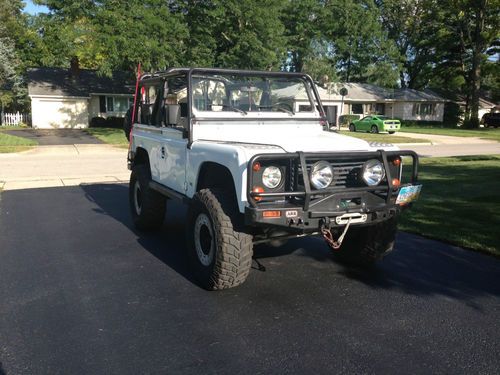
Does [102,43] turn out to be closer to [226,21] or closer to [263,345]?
[226,21]

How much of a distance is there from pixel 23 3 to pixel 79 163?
50824mm

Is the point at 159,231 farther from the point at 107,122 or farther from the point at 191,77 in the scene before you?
the point at 107,122

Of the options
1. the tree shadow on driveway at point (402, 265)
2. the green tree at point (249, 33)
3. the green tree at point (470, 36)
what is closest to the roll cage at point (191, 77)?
the tree shadow on driveway at point (402, 265)

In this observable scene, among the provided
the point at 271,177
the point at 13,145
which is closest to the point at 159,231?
the point at 271,177

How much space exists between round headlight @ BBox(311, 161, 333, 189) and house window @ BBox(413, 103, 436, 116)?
2003 inches

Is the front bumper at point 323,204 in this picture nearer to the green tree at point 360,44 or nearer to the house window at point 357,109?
the green tree at point 360,44

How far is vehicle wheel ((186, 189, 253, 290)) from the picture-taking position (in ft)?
13.6

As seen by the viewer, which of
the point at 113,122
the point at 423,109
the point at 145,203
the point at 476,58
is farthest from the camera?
the point at 423,109

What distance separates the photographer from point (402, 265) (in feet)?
17.6

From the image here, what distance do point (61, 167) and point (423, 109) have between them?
4564 cm

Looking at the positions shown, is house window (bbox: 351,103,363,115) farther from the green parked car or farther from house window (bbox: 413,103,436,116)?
the green parked car

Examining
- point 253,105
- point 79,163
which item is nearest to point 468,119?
point 79,163

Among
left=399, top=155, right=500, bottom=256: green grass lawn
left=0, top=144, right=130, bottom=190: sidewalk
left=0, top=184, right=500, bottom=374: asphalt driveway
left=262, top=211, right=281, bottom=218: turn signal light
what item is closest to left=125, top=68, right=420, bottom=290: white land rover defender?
left=262, top=211, right=281, bottom=218: turn signal light

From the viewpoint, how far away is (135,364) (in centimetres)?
321
